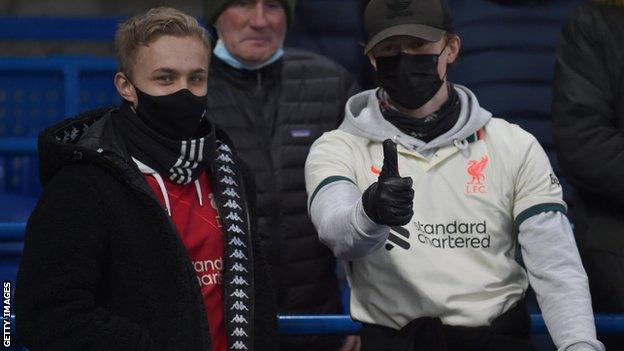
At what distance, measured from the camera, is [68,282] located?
3.08 meters

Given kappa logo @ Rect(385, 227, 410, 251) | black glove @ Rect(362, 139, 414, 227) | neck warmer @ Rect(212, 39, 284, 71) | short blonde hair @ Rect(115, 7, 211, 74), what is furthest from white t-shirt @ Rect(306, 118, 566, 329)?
neck warmer @ Rect(212, 39, 284, 71)

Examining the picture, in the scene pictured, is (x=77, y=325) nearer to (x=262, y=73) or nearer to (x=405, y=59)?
(x=405, y=59)

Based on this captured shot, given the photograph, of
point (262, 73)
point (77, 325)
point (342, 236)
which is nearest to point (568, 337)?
point (342, 236)

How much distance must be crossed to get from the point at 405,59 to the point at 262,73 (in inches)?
41.5

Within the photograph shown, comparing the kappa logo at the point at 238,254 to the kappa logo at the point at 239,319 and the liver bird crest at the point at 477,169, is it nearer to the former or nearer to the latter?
the kappa logo at the point at 239,319

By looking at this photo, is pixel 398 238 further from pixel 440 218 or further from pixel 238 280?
pixel 238 280

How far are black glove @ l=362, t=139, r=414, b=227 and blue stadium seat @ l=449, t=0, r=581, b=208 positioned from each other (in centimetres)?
178

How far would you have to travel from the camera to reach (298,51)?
4801mm

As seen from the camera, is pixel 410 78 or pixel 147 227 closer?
pixel 147 227

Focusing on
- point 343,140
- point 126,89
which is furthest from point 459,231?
point 126,89

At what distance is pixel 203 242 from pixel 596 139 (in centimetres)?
135

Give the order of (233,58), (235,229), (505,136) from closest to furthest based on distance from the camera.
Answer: (235,229) → (505,136) → (233,58)

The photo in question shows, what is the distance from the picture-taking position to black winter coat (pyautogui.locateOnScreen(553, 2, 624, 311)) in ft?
13.3

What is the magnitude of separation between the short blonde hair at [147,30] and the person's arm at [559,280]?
997mm
